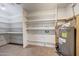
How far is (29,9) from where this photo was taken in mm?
1409

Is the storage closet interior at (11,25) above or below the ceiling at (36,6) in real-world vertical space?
below

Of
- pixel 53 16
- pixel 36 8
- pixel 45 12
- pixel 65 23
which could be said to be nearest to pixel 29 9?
pixel 36 8

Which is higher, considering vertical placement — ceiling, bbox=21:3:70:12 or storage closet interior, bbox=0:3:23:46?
ceiling, bbox=21:3:70:12

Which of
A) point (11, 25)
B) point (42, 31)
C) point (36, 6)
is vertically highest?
point (36, 6)

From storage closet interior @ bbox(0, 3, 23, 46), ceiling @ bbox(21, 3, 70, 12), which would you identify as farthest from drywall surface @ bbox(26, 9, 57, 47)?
storage closet interior @ bbox(0, 3, 23, 46)

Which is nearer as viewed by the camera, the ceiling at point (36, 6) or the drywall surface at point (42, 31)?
the ceiling at point (36, 6)

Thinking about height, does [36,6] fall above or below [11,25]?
above

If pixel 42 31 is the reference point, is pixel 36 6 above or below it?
above

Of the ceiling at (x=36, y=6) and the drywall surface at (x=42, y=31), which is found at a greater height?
the ceiling at (x=36, y=6)

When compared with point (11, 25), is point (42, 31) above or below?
below

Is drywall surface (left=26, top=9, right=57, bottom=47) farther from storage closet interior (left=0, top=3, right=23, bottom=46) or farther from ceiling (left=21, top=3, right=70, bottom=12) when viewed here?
storage closet interior (left=0, top=3, right=23, bottom=46)

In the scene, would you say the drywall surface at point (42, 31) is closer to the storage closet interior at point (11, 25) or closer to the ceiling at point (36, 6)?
the ceiling at point (36, 6)

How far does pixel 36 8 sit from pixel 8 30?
0.58 meters

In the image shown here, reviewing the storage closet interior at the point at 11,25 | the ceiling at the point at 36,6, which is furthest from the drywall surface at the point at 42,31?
the storage closet interior at the point at 11,25
